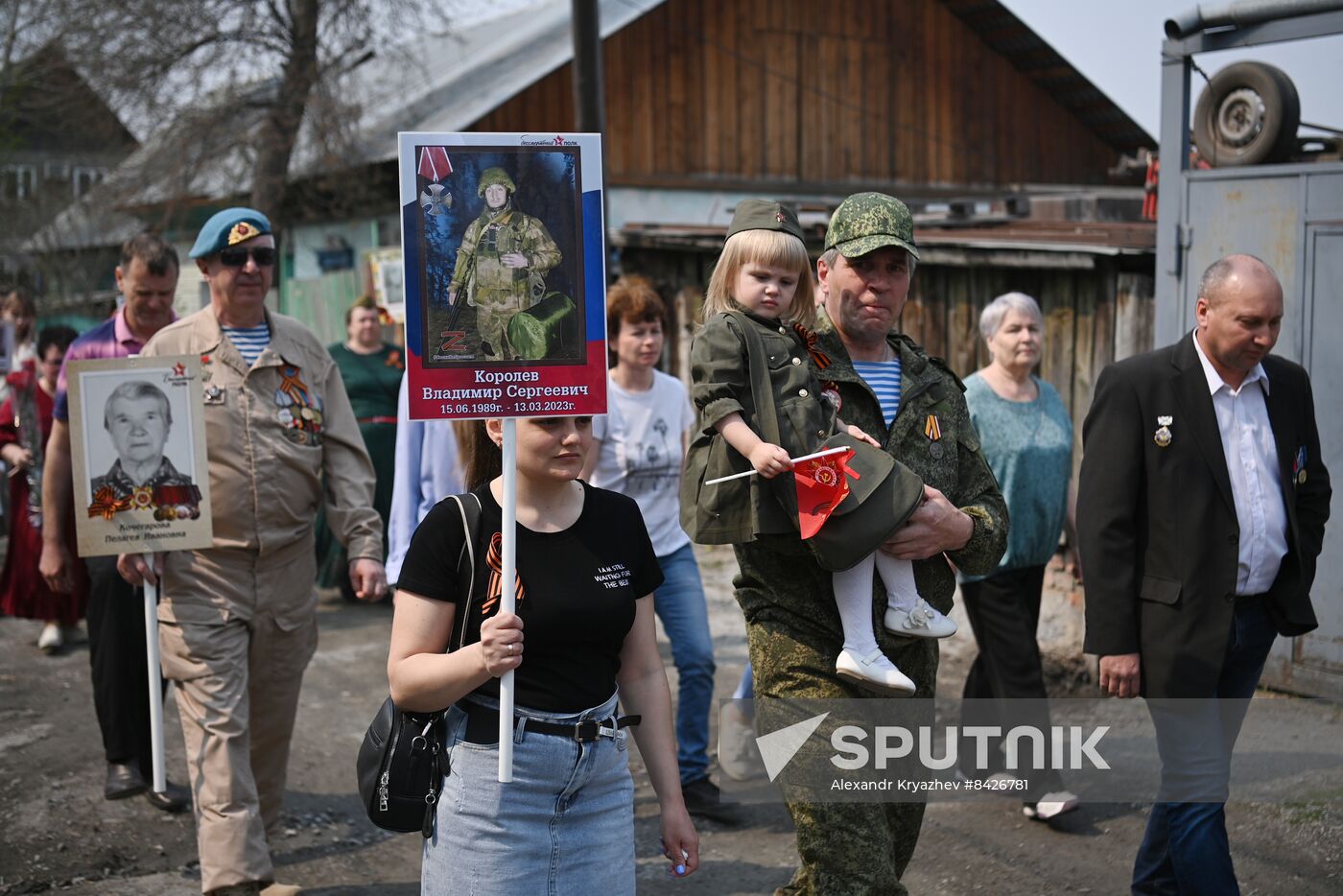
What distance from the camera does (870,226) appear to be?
3.50 meters

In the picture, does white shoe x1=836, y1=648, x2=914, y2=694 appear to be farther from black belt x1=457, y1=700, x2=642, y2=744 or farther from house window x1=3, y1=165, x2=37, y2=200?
house window x1=3, y1=165, x2=37, y2=200

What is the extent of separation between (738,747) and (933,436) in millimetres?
2861

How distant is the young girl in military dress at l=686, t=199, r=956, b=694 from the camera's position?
3.36 metres

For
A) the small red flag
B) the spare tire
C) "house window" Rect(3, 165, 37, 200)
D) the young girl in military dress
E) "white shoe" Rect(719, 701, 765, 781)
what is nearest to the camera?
the small red flag

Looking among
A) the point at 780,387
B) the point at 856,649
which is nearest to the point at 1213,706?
the point at 856,649

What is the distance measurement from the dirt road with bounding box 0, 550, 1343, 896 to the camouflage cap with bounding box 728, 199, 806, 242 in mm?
2382

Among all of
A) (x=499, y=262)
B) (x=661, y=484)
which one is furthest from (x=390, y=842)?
(x=499, y=262)

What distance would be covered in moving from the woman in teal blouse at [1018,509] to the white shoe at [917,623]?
2.11m

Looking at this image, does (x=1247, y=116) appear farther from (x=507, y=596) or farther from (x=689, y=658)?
(x=507, y=596)

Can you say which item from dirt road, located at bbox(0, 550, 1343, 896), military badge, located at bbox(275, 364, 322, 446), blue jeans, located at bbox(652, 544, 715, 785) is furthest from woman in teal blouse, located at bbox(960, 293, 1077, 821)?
military badge, located at bbox(275, 364, 322, 446)

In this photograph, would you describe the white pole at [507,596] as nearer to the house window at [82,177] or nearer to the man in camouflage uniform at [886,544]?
the man in camouflage uniform at [886,544]

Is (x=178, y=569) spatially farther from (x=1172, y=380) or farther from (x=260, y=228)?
(x=1172, y=380)

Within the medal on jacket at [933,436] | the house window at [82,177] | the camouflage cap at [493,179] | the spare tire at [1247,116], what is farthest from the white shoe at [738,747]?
the house window at [82,177]

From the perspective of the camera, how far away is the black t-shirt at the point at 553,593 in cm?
294
